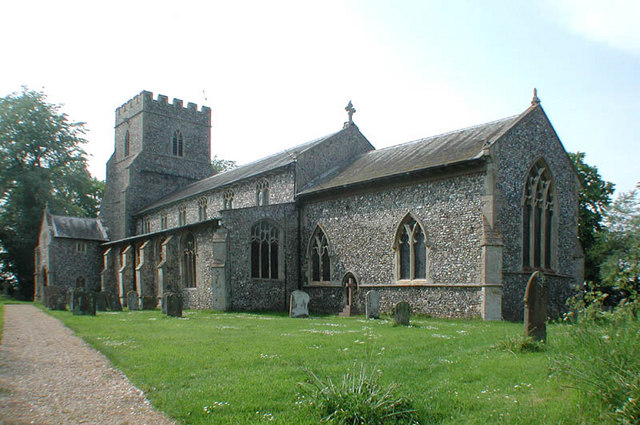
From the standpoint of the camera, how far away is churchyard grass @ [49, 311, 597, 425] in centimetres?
623

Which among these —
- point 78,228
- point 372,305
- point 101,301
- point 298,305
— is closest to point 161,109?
point 78,228

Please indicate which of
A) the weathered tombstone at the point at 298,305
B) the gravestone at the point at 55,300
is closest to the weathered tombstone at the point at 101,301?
the gravestone at the point at 55,300

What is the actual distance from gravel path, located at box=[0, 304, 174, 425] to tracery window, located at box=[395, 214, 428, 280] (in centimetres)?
1184

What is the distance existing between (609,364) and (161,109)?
40.8 meters

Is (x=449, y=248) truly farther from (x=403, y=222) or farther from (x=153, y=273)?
(x=153, y=273)

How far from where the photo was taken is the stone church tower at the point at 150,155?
40844mm

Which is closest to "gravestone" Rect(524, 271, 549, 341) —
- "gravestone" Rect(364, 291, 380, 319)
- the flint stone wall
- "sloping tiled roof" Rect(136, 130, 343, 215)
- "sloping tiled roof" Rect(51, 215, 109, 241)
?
the flint stone wall

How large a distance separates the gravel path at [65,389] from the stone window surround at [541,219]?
15.0 meters

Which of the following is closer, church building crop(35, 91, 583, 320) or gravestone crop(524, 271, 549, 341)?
gravestone crop(524, 271, 549, 341)

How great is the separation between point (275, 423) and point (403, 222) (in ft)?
49.0

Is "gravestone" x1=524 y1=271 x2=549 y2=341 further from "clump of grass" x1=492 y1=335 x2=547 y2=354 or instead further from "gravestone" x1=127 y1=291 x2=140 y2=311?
"gravestone" x1=127 y1=291 x2=140 y2=311

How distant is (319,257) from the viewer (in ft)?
78.7

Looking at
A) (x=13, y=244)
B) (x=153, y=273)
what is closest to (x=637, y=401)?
(x=153, y=273)

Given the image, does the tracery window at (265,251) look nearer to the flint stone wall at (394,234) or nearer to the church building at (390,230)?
the church building at (390,230)
